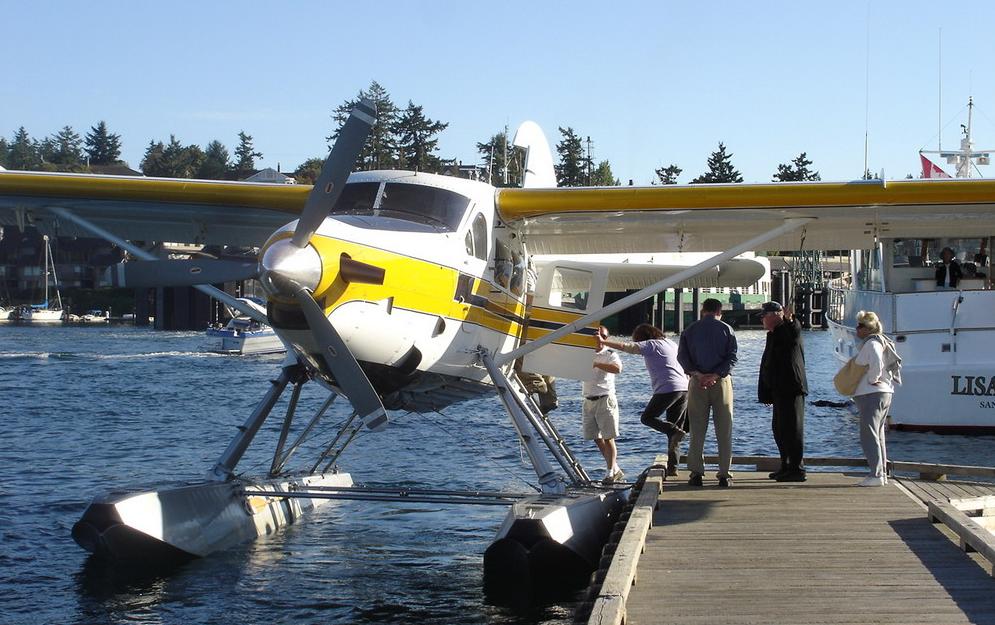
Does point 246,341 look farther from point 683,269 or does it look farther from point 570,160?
point 570,160

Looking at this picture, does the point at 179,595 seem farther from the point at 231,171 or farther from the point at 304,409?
the point at 231,171

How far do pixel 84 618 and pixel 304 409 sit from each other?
16.7 metres

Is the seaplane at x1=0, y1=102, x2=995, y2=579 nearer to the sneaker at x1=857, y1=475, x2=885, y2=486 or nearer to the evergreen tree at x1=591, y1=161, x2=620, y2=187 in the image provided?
the sneaker at x1=857, y1=475, x2=885, y2=486

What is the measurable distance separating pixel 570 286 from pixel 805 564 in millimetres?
6115

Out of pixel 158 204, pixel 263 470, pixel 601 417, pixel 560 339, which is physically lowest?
pixel 263 470

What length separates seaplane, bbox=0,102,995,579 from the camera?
7.48m

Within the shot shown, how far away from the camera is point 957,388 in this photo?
1833 centimetres

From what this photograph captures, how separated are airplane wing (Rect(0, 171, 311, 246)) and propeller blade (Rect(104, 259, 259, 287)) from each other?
258 cm

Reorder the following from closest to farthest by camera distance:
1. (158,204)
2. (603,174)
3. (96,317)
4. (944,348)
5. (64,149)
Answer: (158,204) → (944,348) → (96,317) → (603,174) → (64,149)

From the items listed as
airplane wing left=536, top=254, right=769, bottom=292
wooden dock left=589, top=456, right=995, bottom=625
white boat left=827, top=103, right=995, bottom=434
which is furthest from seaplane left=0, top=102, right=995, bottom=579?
white boat left=827, top=103, right=995, bottom=434

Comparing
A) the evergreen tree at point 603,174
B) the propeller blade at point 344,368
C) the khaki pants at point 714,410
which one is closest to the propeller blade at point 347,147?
the propeller blade at point 344,368

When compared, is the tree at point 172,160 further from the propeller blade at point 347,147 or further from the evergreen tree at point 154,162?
the propeller blade at point 347,147

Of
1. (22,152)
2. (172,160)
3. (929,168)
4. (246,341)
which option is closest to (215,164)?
A: (172,160)

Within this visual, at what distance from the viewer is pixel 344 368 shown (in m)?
7.45
